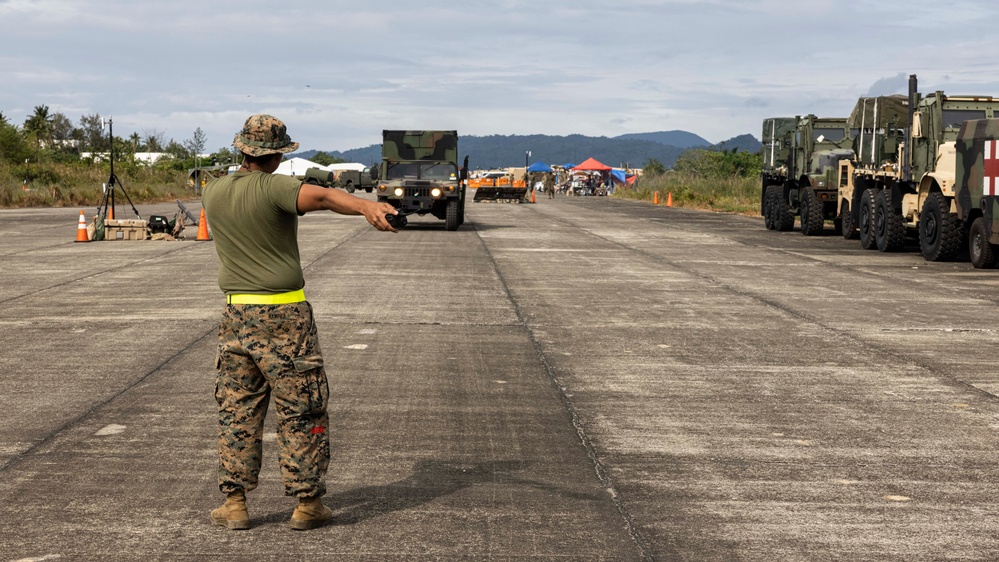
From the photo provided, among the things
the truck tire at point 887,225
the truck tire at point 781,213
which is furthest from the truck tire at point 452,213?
the truck tire at point 887,225

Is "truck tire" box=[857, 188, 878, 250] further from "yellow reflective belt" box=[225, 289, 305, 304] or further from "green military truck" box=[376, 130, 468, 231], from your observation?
"yellow reflective belt" box=[225, 289, 305, 304]

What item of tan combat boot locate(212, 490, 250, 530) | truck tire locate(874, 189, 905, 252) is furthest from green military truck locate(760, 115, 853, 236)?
tan combat boot locate(212, 490, 250, 530)

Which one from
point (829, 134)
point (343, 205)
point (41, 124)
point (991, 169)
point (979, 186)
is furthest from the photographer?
point (41, 124)

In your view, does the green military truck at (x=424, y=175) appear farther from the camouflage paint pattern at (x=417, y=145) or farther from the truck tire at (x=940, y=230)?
the truck tire at (x=940, y=230)

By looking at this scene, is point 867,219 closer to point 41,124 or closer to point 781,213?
point 781,213

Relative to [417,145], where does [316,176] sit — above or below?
below

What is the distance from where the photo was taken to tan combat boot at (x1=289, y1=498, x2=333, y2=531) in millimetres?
5375

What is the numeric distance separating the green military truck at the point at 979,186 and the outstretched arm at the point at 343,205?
1585cm

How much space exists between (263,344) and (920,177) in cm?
1899

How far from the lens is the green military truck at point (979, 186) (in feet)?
61.8

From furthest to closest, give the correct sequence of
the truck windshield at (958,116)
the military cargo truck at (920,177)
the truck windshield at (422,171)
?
the truck windshield at (422,171) → the truck windshield at (958,116) → the military cargo truck at (920,177)

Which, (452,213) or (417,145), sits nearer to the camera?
(452,213)

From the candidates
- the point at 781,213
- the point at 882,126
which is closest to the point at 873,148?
the point at 882,126

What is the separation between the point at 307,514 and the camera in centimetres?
538
